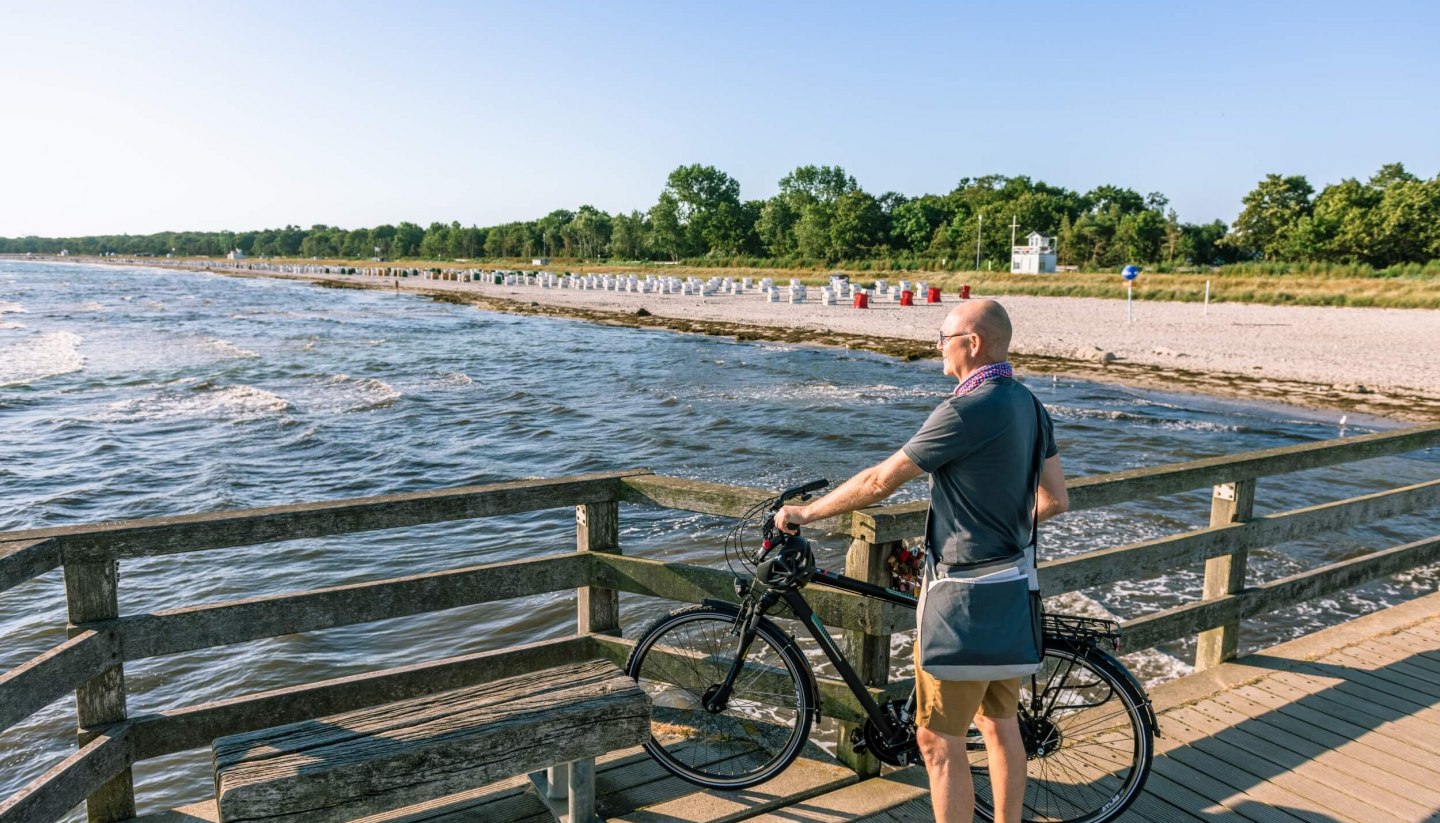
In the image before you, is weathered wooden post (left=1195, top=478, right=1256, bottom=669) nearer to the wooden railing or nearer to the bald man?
the wooden railing

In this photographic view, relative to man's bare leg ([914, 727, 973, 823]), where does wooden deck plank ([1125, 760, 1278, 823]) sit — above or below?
below

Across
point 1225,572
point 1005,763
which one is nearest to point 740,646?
point 1005,763

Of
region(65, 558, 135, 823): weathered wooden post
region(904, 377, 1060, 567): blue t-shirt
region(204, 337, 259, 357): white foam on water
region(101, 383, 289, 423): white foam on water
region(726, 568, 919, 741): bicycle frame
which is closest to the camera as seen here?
region(904, 377, 1060, 567): blue t-shirt

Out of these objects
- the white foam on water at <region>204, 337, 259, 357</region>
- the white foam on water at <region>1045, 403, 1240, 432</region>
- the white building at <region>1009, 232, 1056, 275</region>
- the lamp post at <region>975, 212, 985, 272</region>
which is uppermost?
the lamp post at <region>975, 212, 985, 272</region>

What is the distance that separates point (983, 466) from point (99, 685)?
10.4 feet

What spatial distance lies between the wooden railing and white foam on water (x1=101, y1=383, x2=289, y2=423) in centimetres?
1971

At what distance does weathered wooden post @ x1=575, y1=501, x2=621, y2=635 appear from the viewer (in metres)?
4.10

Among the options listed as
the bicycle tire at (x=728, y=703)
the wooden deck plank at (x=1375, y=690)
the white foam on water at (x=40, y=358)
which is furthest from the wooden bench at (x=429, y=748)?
the white foam on water at (x=40, y=358)

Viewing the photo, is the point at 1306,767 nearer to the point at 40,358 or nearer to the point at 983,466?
the point at 983,466

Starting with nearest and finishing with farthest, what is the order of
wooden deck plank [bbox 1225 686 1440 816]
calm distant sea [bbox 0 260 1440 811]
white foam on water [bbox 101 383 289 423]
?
wooden deck plank [bbox 1225 686 1440 816] < calm distant sea [bbox 0 260 1440 811] < white foam on water [bbox 101 383 289 423]

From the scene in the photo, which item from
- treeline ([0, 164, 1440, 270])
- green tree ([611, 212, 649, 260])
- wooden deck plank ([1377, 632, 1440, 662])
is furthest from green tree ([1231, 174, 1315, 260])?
wooden deck plank ([1377, 632, 1440, 662])

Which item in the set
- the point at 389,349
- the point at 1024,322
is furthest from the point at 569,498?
the point at 1024,322

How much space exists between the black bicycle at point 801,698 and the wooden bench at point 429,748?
1.77ft

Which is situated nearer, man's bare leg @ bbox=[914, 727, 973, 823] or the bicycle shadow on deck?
man's bare leg @ bbox=[914, 727, 973, 823]
